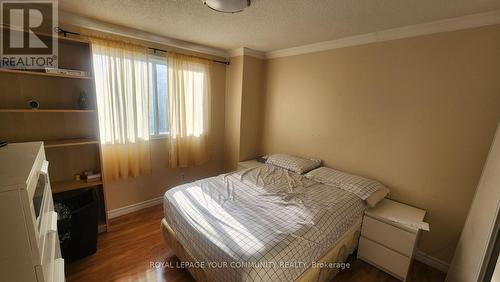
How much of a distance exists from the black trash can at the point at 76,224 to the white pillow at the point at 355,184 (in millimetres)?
2332

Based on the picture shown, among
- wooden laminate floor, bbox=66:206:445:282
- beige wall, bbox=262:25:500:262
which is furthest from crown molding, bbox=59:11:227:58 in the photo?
wooden laminate floor, bbox=66:206:445:282

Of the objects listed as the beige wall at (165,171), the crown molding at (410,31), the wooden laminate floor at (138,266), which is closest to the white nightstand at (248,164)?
the beige wall at (165,171)

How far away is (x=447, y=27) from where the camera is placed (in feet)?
6.13

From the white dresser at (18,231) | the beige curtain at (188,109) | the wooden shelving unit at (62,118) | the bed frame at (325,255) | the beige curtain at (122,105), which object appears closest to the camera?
the white dresser at (18,231)

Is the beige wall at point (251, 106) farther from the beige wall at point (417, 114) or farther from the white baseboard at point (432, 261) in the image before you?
the white baseboard at point (432, 261)

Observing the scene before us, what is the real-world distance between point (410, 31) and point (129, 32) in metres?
3.04

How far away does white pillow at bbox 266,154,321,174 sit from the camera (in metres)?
2.71

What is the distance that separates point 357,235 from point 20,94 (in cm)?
355

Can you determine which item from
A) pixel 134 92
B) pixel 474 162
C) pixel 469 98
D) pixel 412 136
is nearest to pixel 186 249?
pixel 134 92

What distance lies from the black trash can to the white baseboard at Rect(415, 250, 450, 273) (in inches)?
130

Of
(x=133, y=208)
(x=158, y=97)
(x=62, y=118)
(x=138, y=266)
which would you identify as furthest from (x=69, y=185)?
(x=158, y=97)

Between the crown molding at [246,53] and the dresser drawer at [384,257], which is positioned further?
the crown molding at [246,53]

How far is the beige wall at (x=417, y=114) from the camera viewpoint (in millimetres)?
1796

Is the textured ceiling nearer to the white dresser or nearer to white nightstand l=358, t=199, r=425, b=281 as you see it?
the white dresser
